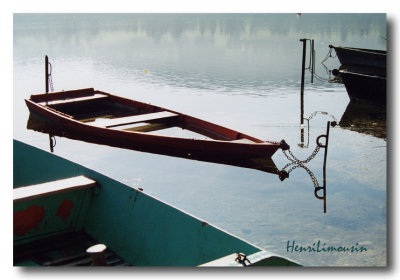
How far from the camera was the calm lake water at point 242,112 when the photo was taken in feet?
20.1

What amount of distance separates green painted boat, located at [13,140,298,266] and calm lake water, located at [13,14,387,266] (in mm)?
1516

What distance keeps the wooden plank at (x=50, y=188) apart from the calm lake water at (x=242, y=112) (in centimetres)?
190

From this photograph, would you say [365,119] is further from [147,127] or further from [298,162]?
[147,127]

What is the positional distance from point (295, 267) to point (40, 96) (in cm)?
916

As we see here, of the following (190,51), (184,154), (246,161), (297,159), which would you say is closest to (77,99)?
(184,154)

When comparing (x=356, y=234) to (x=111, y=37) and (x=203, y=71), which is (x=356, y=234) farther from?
(x=111, y=37)

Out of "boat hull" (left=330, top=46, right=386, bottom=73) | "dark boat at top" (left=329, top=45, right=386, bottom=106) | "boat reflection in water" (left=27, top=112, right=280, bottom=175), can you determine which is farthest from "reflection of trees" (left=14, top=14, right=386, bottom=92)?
"boat reflection in water" (left=27, top=112, right=280, bottom=175)

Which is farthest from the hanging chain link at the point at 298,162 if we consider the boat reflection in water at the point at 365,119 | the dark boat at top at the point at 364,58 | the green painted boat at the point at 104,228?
the dark boat at top at the point at 364,58

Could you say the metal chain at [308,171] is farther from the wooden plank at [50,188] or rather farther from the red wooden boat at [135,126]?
the wooden plank at [50,188]

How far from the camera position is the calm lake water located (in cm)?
612

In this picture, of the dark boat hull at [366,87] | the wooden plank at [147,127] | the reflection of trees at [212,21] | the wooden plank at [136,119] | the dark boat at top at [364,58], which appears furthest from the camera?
the dark boat at top at [364,58]

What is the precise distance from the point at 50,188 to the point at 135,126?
5.11m

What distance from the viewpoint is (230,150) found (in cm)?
810

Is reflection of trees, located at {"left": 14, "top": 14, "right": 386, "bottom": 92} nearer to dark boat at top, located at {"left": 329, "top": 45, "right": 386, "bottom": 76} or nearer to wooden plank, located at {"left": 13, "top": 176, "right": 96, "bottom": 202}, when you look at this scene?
dark boat at top, located at {"left": 329, "top": 45, "right": 386, "bottom": 76}
